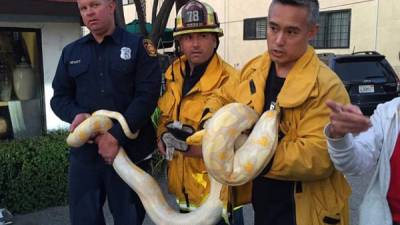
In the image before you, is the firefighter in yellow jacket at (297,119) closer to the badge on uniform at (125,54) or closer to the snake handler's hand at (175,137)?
the snake handler's hand at (175,137)

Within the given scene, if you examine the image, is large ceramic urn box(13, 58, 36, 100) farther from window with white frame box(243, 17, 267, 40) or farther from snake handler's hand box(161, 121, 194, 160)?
window with white frame box(243, 17, 267, 40)

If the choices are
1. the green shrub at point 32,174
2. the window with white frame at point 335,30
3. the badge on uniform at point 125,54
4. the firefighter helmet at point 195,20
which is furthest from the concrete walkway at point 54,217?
the window with white frame at point 335,30

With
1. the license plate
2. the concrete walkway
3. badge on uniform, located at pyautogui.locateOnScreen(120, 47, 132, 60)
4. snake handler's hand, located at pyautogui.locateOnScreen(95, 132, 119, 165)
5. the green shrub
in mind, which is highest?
badge on uniform, located at pyautogui.locateOnScreen(120, 47, 132, 60)

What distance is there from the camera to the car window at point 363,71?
1099 cm

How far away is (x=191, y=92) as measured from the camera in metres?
2.89

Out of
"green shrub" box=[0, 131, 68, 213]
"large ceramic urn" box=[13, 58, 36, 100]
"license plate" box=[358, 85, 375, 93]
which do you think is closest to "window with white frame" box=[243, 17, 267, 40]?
"license plate" box=[358, 85, 375, 93]

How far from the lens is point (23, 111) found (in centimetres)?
587

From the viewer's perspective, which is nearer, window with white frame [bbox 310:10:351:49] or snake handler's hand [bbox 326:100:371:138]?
snake handler's hand [bbox 326:100:371:138]

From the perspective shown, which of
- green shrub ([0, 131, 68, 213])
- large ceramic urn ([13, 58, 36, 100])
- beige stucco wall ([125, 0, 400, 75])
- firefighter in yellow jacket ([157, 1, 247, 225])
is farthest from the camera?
beige stucco wall ([125, 0, 400, 75])

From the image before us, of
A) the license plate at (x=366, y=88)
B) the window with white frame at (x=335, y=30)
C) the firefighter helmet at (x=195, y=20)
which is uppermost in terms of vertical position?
the window with white frame at (x=335, y=30)

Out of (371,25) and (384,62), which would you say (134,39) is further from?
(371,25)

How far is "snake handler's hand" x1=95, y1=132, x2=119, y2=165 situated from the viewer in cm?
287

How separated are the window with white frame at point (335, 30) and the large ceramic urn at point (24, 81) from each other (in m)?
14.8

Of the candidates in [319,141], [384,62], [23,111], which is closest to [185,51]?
[319,141]
